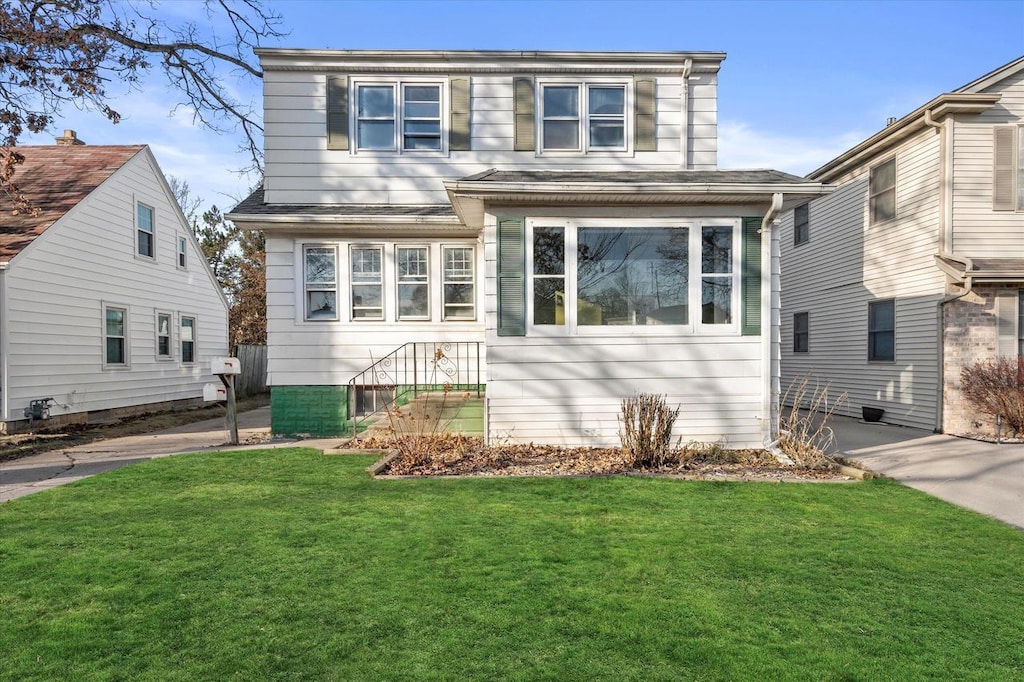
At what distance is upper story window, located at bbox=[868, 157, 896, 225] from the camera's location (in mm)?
12297

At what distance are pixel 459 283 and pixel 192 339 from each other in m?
11.0

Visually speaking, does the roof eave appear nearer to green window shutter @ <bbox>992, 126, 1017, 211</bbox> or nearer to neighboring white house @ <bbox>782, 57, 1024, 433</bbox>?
neighboring white house @ <bbox>782, 57, 1024, 433</bbox>

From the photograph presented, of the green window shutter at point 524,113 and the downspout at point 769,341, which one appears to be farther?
the green window shutter at point 524,113

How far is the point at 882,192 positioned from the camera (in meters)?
12.6

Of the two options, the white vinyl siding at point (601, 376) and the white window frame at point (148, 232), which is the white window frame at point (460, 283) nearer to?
the white vinyl siding at point (601, 376)

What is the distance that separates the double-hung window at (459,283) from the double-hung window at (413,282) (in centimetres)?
36

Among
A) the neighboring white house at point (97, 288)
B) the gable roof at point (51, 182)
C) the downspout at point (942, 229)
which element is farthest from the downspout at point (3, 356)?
the downspout at point (942, 229)

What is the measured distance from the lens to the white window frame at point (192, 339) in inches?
643

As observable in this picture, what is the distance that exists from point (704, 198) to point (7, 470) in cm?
1036

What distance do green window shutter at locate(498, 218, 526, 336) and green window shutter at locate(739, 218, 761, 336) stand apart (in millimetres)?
3081

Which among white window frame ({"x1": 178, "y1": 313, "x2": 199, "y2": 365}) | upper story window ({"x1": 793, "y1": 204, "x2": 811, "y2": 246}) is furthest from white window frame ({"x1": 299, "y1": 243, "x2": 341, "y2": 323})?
upper story window ({"x1": 793, "y1": 204, "x2": 811, "y2": 246})

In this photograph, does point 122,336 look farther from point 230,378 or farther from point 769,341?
point 769,341

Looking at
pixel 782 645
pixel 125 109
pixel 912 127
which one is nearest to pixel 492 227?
pixel 782 645

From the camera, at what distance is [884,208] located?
12.6 meters
